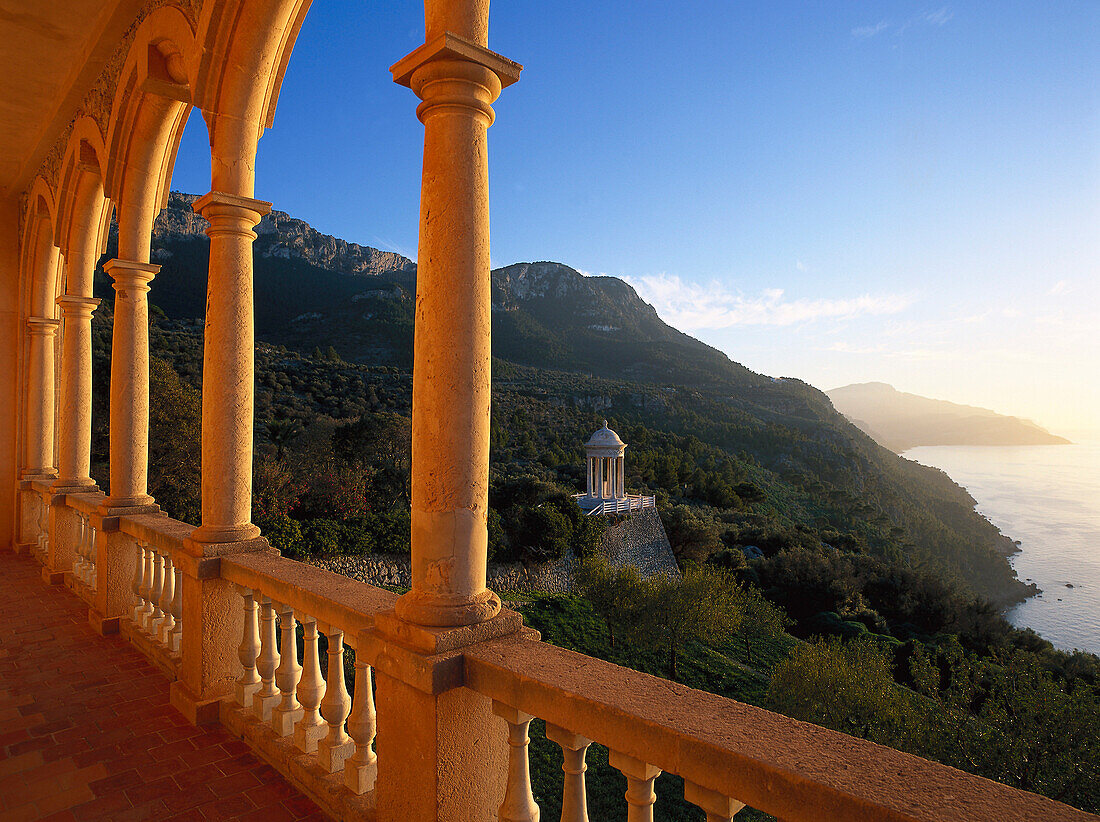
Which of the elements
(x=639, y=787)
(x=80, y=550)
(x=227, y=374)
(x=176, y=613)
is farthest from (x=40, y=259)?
(x=639, y=787)

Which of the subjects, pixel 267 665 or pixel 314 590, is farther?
pixel 267 665

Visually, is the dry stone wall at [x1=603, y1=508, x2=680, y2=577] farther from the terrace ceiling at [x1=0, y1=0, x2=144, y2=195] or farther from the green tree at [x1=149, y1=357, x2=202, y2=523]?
the terrace ceiling at [x1=0, y1=0, x2=144, y2=195]

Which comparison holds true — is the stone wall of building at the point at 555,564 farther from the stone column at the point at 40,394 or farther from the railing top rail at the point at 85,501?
the railing top rail at the point at 85,501

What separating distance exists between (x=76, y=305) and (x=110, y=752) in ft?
21.7

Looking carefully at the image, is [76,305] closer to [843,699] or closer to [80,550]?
[80,550]

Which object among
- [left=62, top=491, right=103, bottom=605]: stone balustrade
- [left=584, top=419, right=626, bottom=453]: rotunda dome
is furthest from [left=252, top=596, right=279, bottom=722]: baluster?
[left=584, top=419, right=626, bottom=453]: rotunda dome

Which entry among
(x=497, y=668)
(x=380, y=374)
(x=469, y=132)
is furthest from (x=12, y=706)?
(x=380, y=374)

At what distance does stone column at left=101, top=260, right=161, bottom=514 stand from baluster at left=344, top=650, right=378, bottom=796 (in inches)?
180

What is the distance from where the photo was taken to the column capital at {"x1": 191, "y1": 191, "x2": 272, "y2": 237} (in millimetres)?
4727

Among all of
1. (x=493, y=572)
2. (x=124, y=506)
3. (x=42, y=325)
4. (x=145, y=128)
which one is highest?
(x=145, y=128)

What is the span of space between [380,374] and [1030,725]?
4485 cm

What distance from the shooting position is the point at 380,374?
51.8 metres

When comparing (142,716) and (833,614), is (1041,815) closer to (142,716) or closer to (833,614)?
(142,716)

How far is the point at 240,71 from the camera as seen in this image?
479 cm
